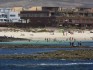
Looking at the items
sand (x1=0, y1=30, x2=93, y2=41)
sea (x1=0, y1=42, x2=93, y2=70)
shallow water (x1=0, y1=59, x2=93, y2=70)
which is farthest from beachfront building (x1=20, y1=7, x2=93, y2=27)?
shallow water (x1=0, y1=59, x2=93, y2=70)

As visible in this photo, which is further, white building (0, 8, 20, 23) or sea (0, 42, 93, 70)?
white building (0, 8, 20, 23)

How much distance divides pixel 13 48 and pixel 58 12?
47.1 metres

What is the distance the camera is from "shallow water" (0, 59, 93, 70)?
2327 inches

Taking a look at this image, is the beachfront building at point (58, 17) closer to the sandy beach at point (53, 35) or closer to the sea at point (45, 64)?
the sandy beach at point (53, 35)

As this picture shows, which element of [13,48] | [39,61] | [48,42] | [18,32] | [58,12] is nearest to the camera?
[39,61]

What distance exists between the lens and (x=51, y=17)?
12700 centimetres

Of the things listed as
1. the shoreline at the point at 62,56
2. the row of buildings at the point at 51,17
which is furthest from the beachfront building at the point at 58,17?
the shoreline at the point at 62,56

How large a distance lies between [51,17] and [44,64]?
214ft

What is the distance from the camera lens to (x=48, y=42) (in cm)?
9631

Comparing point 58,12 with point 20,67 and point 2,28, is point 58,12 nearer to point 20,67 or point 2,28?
point 2,28

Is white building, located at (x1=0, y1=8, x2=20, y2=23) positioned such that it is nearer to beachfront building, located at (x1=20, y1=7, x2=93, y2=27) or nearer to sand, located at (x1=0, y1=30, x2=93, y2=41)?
beachfront building, located at (x1=20, y1=7, x2=93, y2=27)

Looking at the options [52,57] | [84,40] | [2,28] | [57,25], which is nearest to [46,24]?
[57,25]

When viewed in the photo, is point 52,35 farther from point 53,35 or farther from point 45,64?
point 45,64

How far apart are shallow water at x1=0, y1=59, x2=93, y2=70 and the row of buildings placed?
55.5 meters
